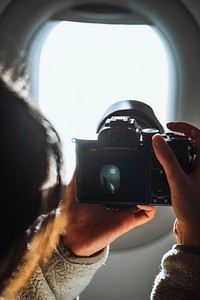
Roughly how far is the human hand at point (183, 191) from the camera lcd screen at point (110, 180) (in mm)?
83

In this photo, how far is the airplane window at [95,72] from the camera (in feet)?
3.85

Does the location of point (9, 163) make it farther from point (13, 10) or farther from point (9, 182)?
point (13, 10)

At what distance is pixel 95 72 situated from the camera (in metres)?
1.20

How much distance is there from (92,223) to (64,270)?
98 mm

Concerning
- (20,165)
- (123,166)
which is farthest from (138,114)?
(20,165)

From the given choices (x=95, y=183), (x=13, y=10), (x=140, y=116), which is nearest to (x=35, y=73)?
(x=13, y=10)

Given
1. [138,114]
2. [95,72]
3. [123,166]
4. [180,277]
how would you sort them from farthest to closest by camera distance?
[95,72] < [138,114] < [123,166] < [180,277]

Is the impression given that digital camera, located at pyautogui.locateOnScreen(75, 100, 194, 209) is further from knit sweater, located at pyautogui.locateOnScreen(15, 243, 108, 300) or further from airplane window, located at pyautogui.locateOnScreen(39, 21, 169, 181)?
airplane window, located at pyautogui.locateOnScreen(39, 21, 169, 181)

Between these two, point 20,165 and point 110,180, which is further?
point 110,180

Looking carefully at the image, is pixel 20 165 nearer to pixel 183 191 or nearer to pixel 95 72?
pixel 183 191

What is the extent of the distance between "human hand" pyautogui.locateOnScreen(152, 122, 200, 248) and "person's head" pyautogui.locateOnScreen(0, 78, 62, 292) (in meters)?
0.19

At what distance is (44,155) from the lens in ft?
2.09

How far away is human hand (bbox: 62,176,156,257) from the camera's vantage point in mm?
942

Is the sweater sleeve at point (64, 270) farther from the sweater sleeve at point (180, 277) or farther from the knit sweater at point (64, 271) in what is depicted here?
the sweater sleeve at point (180, 277)
